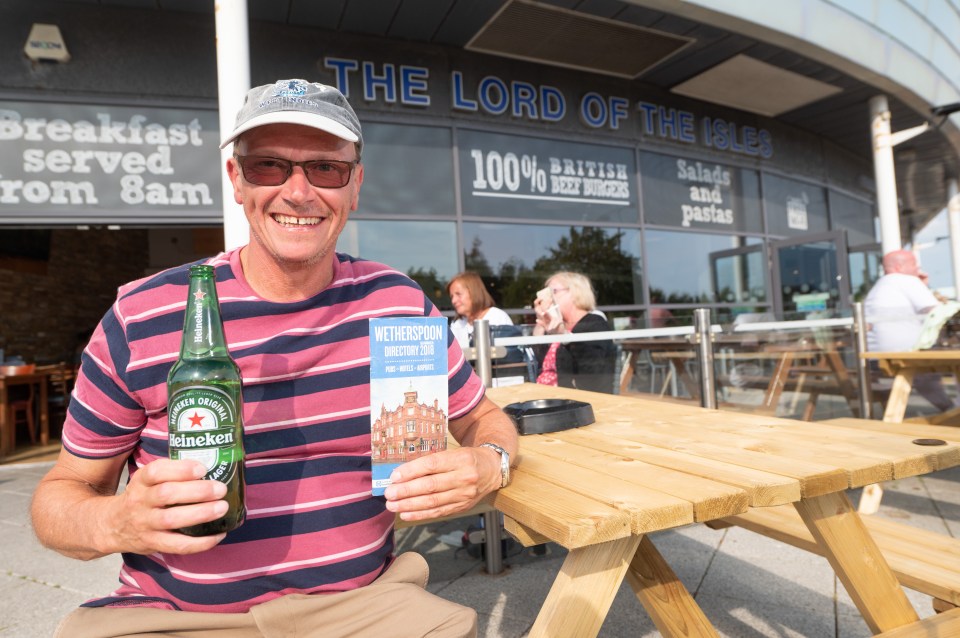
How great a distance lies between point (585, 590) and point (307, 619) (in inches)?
19.9

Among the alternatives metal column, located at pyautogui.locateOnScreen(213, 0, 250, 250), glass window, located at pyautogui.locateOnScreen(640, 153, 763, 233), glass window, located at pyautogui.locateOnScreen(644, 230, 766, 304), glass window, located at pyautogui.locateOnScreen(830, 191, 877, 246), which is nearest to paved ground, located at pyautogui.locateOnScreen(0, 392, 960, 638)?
metal column, located at pyautogui.locateOnScreen(213, 0, 250, 250)

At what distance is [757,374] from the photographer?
4.08m

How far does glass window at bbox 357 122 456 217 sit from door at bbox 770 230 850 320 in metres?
5.14

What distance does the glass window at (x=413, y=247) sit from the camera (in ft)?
20.0

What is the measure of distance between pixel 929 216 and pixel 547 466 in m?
20.0

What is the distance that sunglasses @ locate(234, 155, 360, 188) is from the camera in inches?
48.1

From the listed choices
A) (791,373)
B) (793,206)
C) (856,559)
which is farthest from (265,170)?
(793,206)

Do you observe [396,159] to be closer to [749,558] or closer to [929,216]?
[749,558]

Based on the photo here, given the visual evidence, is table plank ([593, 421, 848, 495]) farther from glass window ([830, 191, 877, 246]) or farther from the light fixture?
glass window ([830, 191, 877, 246])

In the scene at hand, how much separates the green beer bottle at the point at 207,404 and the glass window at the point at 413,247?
502 centimetres

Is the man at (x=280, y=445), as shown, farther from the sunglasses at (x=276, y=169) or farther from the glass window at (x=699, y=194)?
the glass window at (x=699, y=194)

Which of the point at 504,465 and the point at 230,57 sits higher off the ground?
the point at 230,57

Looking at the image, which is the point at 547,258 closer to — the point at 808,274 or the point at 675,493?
the point at 808,274

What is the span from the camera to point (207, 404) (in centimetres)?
89
